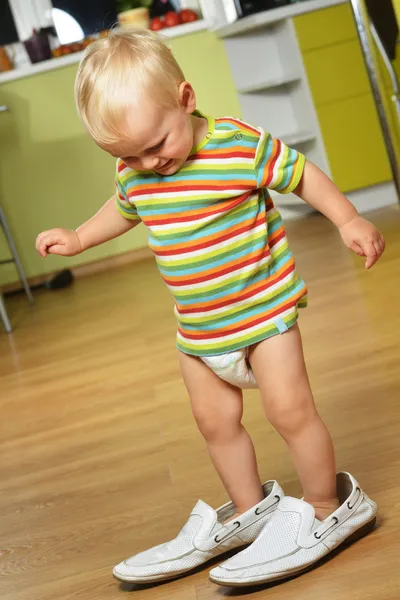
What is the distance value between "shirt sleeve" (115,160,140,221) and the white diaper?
214 mm

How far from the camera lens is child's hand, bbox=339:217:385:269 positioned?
45.0 inches

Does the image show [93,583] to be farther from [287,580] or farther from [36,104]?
[36,104]

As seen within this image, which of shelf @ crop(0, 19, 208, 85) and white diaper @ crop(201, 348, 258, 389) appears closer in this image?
white diaper @ crop(201, 348, 258, 389)

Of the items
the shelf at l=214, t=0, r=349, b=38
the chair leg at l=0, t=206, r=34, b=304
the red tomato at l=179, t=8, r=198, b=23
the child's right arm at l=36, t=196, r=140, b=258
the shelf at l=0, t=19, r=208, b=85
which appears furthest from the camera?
the red tomato at l=179, t=8, r=198, b=23

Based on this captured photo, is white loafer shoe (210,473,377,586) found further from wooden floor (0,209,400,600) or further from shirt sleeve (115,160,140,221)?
shirt sleeve (115,160,140,221)

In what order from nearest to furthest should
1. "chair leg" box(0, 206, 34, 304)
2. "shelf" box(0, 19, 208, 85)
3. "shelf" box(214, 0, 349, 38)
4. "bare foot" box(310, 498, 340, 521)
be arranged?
"bare foot" box(310, 498, 340, 521)
"shelf" box(214, 0, 349, 38)
"chair leg" box(0, 206, 34, 304)
"shelf" box(0, 19, 208, 85)

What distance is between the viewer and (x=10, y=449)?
207 centimetres

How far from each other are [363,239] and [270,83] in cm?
329

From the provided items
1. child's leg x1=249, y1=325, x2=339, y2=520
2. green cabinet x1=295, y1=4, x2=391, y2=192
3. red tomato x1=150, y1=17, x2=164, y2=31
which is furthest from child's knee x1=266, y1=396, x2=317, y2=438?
red tomato x1=150, y1=17, x2=164, y2=31

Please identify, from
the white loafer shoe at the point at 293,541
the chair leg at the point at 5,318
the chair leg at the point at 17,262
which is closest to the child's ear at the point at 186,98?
the white loafer shoe at the point at 293,541

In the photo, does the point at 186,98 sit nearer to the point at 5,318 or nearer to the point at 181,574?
the point at 181,574

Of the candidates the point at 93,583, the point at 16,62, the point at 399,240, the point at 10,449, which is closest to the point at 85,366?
the point at 10,449

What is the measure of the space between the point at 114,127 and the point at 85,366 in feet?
5.41

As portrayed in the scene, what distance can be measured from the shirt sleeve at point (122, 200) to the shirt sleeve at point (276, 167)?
179mm
